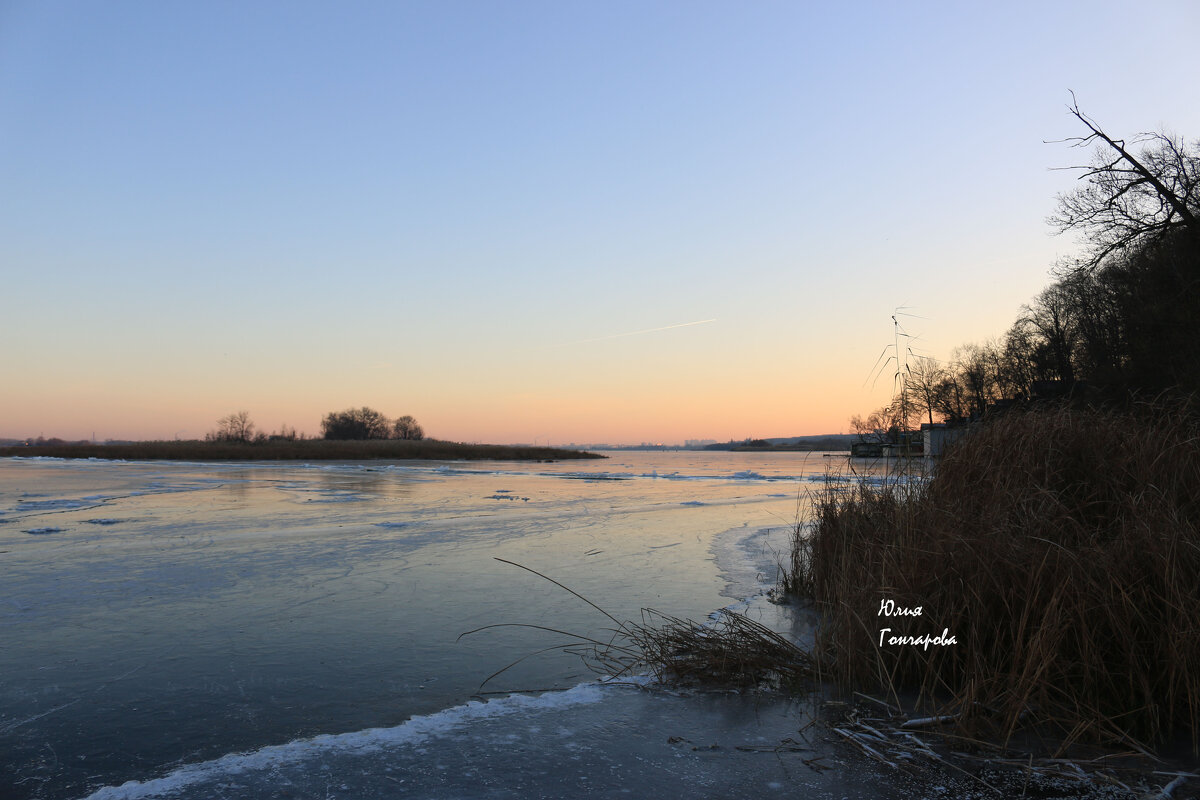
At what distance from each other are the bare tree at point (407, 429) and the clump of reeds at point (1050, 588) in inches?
4138

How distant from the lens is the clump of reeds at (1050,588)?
11.3ft

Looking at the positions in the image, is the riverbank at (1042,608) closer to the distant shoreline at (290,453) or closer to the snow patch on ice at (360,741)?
the snow patch on ice at (360,741)

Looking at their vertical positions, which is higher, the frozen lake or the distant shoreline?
the distant shoreline

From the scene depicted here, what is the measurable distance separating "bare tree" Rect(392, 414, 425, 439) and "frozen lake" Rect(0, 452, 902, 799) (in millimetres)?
97872

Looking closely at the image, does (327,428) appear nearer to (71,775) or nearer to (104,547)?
(104,547)

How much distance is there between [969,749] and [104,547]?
11.1 metres

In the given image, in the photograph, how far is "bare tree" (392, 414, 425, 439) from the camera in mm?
106125

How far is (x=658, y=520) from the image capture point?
48.9ft

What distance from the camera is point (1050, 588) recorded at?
390 cm

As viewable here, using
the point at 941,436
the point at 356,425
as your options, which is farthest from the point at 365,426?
the point at 941,436

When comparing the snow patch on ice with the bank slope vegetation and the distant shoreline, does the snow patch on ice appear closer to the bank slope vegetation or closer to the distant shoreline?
the bank slope vegetation

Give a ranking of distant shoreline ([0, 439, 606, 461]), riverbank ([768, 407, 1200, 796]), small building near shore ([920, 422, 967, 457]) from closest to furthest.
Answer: riverbank ([768, 407, 1200, 796]), small building near shore ([920, 422, 967, 457]), distant shoreline ([0, 439, 606, 461])

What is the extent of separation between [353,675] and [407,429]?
10772 centimetres

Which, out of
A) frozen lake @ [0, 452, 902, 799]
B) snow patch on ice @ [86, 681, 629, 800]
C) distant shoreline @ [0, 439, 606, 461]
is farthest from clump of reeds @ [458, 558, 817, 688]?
distant shoreline @ [0, 439, 606, 461]
